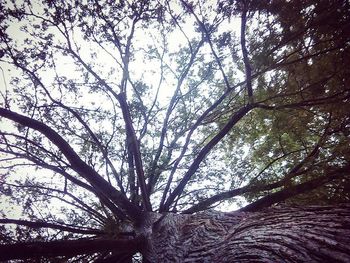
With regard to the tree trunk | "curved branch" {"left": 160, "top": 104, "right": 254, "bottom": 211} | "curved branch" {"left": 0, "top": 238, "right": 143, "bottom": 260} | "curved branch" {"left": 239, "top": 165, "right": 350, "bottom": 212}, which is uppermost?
"curved branch" {"left": 160, "top": 104, "right": 254, "bottom": 211}

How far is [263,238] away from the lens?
1702mm

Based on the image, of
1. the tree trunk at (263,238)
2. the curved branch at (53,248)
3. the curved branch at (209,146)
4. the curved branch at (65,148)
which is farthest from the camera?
the curved branch at (209,146)

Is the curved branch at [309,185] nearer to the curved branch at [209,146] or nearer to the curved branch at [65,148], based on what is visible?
the curved branch at [209,146]

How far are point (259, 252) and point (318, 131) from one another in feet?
14.7

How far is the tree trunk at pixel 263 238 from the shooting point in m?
1.33

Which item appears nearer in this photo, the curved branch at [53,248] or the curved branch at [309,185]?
the curved branch at [53,248]

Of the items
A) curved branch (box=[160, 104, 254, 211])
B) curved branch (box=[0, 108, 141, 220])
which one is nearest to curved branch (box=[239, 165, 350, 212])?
curved branch (box=[160, 104, 254, 211])

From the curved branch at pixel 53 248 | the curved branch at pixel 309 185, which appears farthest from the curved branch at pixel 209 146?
the curved branch at pixel 53 248

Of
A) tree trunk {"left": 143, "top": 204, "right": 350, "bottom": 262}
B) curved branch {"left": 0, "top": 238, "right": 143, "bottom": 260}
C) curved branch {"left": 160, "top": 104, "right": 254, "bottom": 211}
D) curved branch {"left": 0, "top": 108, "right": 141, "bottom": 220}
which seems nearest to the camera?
tree trunk {"left": 143, "top": 204, "right": 350, "bottom": 262}

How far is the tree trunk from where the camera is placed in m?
1.33

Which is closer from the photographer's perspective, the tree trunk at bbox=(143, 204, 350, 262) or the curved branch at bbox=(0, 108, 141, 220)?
Answer: the tree trunk at bbox=(143, 204, 350, 262)

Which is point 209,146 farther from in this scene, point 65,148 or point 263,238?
point 263,238

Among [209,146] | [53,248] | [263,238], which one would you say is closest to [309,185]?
[209,146]

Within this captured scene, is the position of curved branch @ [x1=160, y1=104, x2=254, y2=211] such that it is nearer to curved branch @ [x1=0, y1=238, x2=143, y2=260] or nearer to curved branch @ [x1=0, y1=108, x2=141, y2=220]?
curved branch @ [x1=0, y1=108, x2=141, y2=220]
